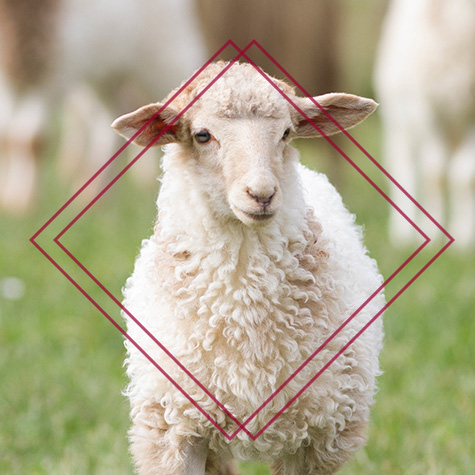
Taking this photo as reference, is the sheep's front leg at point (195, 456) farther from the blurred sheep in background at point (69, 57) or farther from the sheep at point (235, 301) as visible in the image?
the blurred sheep in background at point (69, 57)

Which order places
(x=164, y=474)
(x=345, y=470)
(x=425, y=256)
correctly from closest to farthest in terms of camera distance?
(x=164, y=474), (x=345, y=470), (x=425, y=256)

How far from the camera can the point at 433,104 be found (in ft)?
19.6

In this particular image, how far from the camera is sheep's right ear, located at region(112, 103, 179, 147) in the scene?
2189 millimetres

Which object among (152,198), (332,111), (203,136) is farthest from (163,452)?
(152,198)

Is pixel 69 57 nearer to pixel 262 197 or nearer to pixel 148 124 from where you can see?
pixel 148 124

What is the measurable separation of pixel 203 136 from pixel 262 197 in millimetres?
252

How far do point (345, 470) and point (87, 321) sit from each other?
1.75 meters

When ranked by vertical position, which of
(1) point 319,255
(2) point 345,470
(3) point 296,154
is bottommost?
(2) point 345,470

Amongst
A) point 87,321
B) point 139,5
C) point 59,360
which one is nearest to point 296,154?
point 59,360

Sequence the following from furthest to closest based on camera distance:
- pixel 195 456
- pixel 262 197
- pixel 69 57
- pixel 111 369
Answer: pixel 69 57
pixel 111 369
pixel 195 456
pixel 262 197

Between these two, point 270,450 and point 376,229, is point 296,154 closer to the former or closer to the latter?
point 270,450

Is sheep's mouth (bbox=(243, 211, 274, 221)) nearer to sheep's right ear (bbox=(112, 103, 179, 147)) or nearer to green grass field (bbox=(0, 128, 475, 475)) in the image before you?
sheep's right ear (bbox=(112, 103, 179, 147))

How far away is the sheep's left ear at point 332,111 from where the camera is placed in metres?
2.26

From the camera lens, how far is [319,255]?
7.90 feet
